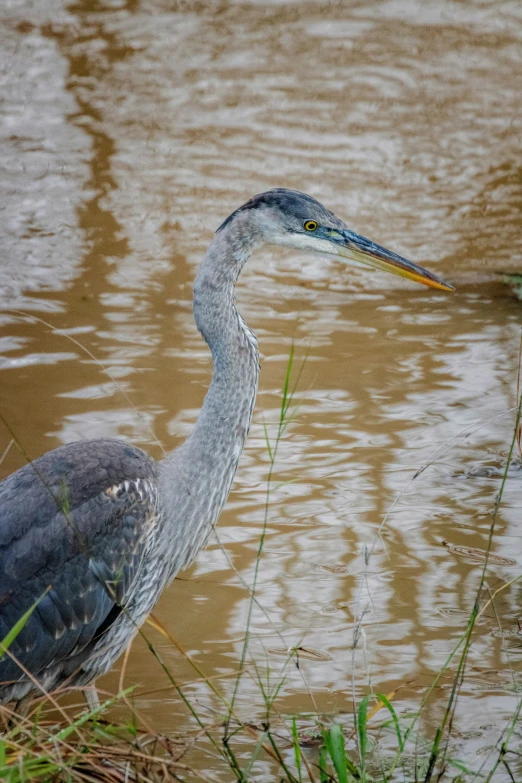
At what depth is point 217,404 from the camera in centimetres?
376

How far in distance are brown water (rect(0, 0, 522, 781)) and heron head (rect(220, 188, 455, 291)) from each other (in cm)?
68

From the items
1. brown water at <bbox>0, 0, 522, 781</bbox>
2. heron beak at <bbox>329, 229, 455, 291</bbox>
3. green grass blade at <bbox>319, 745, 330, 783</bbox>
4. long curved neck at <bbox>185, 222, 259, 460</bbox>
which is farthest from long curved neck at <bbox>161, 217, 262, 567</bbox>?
green grass blade at <bbox>319, 745, 330, 783</bbox>

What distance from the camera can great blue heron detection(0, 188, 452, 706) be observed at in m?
3.40

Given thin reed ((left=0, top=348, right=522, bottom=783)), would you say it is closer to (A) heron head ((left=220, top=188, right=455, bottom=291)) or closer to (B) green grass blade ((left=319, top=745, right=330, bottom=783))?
(B) green grass blade ((left=319, top=745, right=330, bottom=783))

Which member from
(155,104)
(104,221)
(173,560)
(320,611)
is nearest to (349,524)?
(320,611)

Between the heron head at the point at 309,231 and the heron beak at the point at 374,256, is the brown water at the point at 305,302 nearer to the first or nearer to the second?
the heron beak at the point at 374,256

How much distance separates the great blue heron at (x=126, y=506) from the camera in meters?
3.40

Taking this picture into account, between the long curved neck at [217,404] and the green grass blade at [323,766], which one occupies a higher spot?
the long curved neck at [217,404]

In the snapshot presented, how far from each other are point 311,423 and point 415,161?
424 cm

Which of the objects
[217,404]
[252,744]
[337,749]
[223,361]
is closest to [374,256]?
[223,361]

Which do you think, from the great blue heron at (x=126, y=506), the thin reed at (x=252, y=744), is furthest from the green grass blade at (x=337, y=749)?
the great blue heron at (x=126, y=506)

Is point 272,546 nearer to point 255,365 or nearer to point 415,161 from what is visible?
point 255,365

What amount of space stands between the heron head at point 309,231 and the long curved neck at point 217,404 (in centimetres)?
9

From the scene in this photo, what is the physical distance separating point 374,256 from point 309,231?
0.84 ft
